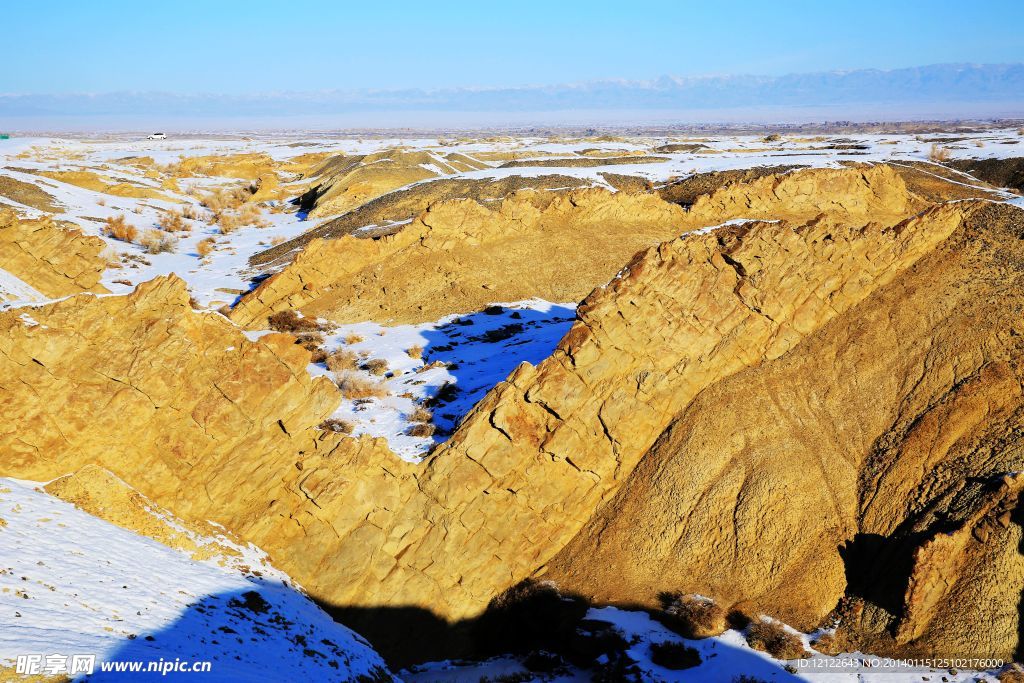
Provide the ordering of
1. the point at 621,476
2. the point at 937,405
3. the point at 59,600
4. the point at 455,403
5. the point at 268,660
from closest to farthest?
the point at 59,600 → the point at 268,660 → the point at 937,405 → the point at 621,476 → the point at 455,403

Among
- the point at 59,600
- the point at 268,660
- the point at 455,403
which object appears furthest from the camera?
the point at 455,403

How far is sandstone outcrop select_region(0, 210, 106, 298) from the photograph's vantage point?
31062 millimetres

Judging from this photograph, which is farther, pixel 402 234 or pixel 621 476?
pixel 402 234

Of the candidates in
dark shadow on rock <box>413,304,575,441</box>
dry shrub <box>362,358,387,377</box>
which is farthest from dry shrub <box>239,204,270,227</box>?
dry shrub <box>362,358,387,377</box>

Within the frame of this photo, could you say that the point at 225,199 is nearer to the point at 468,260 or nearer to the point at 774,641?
the point at 468,260

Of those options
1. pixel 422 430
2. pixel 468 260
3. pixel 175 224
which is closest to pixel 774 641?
pixel 422 430

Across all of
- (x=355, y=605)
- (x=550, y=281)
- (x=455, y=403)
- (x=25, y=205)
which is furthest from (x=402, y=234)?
(x=25, y=205)

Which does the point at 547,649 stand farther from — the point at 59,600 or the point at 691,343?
the point at 59,600

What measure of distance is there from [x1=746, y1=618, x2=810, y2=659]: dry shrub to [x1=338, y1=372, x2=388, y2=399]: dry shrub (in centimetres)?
1289

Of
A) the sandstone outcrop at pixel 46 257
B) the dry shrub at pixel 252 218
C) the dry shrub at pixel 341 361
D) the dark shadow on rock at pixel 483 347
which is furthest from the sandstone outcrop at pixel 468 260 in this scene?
the dry shrub at pixel 252 218

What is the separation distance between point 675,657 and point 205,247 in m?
40.1

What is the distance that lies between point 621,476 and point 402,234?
19.3 m

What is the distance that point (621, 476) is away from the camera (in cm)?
1805

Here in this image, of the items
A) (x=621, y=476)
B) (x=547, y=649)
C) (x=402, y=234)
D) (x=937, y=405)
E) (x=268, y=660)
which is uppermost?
(x=402, y=234)
